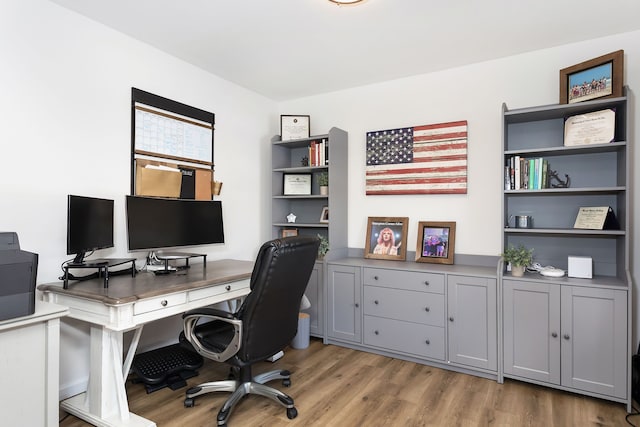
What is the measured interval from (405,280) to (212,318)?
169cm

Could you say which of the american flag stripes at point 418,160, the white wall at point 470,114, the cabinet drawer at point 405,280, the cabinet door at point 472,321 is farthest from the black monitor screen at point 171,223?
the cabinet door at point 472,321

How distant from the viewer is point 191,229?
2971 mm

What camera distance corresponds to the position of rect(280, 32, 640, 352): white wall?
2910mm

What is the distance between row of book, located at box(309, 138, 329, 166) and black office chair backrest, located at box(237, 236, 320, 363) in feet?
5.37

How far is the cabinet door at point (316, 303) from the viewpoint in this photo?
141 inches

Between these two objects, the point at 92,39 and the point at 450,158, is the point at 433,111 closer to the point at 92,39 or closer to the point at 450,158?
the point at 450,158

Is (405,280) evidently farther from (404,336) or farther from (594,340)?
(594,340)

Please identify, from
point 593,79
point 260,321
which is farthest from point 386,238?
point 593,79

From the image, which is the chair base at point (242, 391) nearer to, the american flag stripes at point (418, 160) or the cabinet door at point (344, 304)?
the cabinet door at point (344, 304)

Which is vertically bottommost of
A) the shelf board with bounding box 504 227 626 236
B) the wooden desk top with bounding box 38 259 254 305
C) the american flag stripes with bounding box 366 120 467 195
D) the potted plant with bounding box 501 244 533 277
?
the wooden desk top with bounding box 38 259 254 305

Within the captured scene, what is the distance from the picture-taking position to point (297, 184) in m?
4.10

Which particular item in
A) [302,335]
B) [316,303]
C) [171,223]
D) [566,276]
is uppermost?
[171,223]

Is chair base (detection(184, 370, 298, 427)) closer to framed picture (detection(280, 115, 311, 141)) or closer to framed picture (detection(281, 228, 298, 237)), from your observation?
framed picture (detection(281, 228, 298, 237))

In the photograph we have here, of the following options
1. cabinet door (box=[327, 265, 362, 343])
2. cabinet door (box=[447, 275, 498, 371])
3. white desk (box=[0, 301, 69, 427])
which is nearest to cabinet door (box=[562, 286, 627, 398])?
cabinet door (box=[447, 275, 498, 371])
